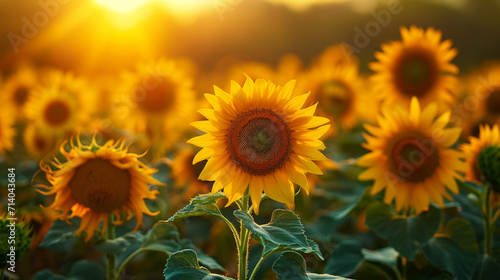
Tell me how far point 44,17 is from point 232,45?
48.2 ft

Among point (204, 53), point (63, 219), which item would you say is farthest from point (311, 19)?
point (63, 219)

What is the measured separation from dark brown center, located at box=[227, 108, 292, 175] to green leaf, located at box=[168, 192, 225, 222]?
0.22 m

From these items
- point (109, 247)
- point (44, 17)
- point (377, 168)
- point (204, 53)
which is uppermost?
point (204, 53)

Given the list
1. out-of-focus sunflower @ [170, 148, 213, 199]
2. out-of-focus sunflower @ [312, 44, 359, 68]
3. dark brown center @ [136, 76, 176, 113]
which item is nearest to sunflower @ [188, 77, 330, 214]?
out-of-focus sunflower @ [170, 148, 213, 199]

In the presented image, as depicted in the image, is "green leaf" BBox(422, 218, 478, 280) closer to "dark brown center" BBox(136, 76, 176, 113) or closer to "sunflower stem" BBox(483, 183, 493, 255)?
"sunflower stem" BBox(483, 183, 493, 255)

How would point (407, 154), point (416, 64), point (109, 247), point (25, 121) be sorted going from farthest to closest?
point (25, 121)
point (416, 64)
point (407, 154)
point (109, 247)

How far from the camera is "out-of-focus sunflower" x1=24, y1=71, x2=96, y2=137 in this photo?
5.08m

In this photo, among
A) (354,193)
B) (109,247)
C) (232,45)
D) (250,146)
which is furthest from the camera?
(232,45)

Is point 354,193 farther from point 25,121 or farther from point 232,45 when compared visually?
point 232,45

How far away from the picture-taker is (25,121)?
6.34m

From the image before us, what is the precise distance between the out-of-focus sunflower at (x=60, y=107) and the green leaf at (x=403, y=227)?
132 inches

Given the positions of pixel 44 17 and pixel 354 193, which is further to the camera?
pixel 44 17

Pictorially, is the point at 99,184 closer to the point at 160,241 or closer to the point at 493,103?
the point at 160,241

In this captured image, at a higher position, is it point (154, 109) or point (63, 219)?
point (154, 109)
